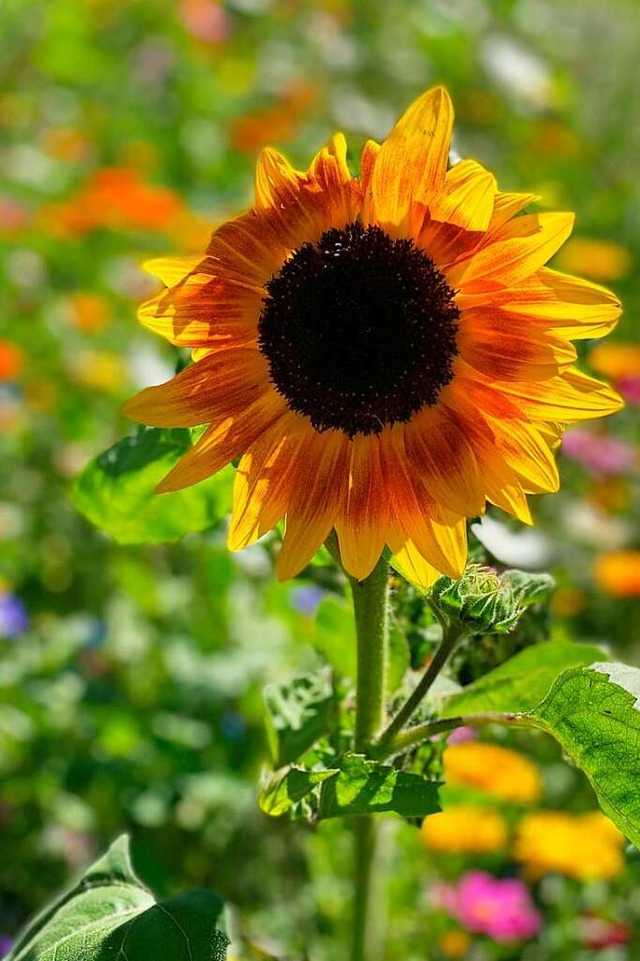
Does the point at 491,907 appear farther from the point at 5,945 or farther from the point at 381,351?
the point at 381,351

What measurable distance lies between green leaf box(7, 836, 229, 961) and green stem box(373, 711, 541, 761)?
0.59 feet

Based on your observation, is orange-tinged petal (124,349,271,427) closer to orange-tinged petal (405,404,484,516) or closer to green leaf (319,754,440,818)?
orange-tinged petal (405,404,484,516)

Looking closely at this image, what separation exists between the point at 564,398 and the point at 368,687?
281mm

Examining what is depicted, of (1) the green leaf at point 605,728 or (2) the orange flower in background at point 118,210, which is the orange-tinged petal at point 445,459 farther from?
(2) the orange flower in background at point 118,210

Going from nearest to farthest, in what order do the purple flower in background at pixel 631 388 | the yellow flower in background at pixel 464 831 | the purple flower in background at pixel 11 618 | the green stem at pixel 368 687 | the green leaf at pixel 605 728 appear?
the green leaf at pixel 605 728, the green stem at pixel 368 687, the yellow flower in background at pixel 464 831, the purple flower in background at pixel 11 618, the purple flower in background at pixel 631 388

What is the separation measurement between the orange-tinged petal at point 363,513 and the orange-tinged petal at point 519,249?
145 millimetres

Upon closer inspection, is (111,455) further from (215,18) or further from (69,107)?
(215,18)

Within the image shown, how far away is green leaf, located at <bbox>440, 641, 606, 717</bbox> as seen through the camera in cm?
96

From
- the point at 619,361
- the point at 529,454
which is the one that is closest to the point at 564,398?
the point at 529,454

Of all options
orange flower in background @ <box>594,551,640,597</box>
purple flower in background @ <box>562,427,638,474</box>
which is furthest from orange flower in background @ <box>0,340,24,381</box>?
orange flower in background @ <box>594,551,640,597</box>

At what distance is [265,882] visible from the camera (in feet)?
5.78

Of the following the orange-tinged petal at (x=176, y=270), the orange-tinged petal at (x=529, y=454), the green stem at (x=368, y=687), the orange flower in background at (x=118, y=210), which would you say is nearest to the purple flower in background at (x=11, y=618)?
the green stem at (x=368, y=687)

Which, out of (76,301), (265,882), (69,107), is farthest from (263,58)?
(265,882)

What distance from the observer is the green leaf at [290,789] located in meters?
0.84
